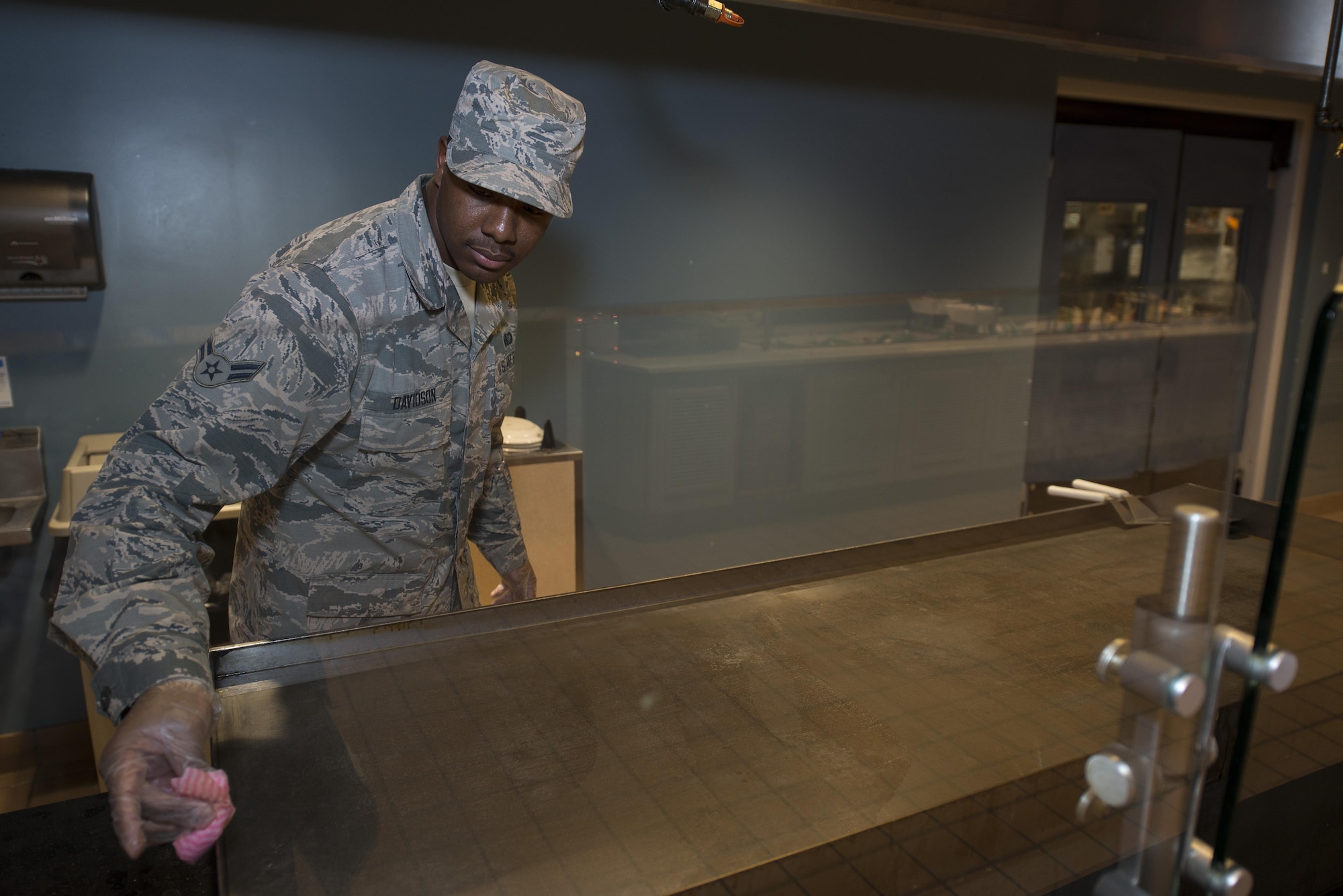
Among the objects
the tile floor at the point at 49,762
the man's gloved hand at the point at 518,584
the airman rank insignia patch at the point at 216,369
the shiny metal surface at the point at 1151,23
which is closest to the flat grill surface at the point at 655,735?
the airman rank insignia patch at the point at 216,369

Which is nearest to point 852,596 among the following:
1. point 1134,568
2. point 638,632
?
point 638,632

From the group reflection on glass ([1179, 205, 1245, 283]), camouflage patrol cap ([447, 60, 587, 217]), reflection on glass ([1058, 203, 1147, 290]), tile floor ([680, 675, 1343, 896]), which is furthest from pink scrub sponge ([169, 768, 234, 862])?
reflection on glass ([1179, 205, 1245, 283])

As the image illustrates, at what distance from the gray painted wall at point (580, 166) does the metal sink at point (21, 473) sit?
5 cm

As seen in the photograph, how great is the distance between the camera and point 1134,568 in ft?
3.69

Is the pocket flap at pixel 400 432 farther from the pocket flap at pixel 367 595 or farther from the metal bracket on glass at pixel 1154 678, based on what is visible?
the metal bracket on glass at pixel 1154 678

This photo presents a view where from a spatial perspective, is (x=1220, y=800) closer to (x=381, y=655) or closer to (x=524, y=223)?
(x=381, y=655)

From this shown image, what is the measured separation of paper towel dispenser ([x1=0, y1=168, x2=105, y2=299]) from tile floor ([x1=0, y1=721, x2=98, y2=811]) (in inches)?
37.8

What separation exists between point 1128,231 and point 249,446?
3446 mm

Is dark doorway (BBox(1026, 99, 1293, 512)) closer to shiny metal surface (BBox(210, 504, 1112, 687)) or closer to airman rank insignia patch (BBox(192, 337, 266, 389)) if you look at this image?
shiny metal surface (BBox(210, 504, 1112, 687))

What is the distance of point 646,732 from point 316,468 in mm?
636

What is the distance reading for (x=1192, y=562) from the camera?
1.20 feet

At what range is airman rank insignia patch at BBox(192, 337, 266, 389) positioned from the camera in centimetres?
93

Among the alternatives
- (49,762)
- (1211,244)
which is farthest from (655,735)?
(1211,244)

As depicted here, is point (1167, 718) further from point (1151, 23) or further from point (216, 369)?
point (1151, 23)
